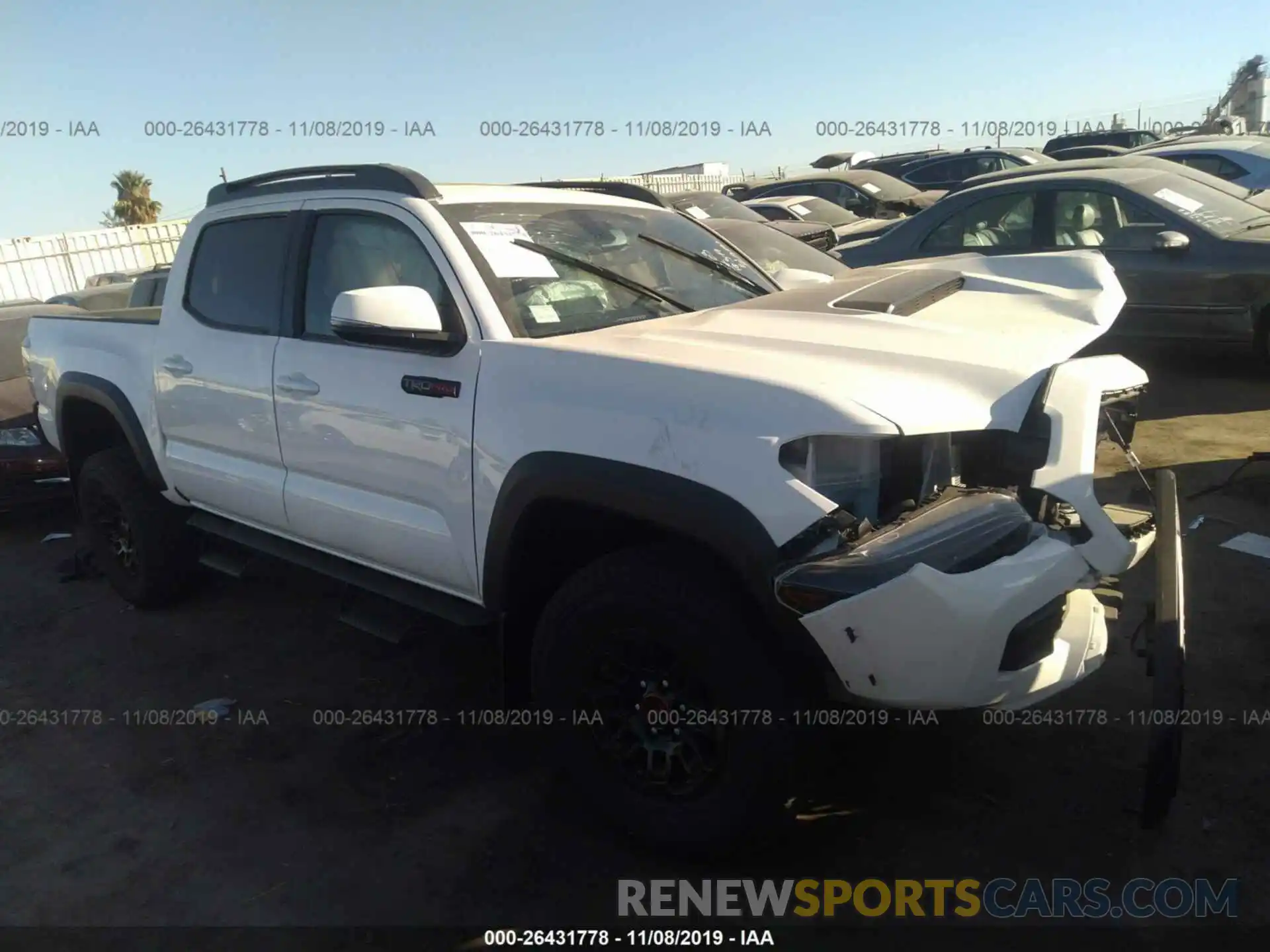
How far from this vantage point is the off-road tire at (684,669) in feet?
8.15

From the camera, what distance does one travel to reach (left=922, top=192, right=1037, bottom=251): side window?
24.7ft

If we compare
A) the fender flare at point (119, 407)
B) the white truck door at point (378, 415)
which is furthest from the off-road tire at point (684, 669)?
the fender flare at point (119, 407)

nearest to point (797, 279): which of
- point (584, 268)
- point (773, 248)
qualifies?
point (584, 268)

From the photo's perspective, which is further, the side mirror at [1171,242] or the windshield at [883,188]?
the windshield at [883,188]

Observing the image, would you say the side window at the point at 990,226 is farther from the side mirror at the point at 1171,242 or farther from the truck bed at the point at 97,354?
the truck bed at the point at 97,354

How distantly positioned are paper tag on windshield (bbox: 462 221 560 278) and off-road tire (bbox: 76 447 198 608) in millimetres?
2523

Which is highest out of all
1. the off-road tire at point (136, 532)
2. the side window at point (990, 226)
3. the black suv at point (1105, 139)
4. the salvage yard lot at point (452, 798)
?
the black suv at point (1105, 139)

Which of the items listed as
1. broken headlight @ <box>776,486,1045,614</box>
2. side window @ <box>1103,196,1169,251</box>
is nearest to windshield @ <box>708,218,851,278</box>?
side window @ <box>1103,196,1169,251</box>

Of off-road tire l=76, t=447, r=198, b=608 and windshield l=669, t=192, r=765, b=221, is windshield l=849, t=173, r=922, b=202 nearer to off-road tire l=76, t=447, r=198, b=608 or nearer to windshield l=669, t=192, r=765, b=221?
windshield l=669, t=192, r=765, b=221

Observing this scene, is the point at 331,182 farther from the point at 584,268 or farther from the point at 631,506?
the point at 631,506

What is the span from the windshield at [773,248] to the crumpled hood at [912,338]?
3.19 meters

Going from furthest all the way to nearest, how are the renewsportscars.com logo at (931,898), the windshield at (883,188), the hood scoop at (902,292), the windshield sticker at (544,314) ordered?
the windshield at (883,188)
the windshield sticker at (544,314)
the hood scoop at (902,292)
the renewsportscars.com logo at (931,898)

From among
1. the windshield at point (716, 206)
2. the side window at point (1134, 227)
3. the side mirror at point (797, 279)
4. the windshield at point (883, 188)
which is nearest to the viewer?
the side mirror at point (797, 279)

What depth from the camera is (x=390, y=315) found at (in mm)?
2889
